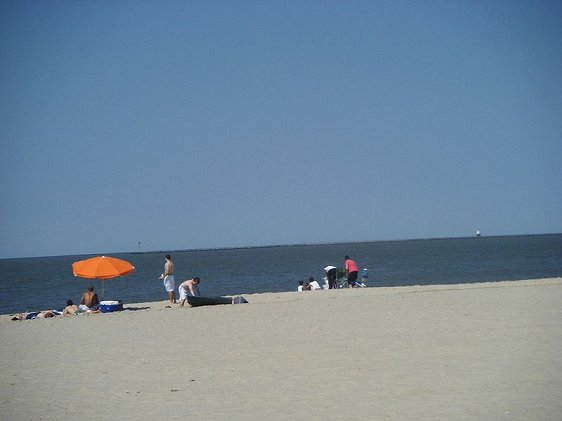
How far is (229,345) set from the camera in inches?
465

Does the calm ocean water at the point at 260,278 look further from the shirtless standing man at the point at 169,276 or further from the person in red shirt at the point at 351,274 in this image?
the shirtless standing man at the point at 169,276

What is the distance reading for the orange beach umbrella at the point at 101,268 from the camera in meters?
20.1

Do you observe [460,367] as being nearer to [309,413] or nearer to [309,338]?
[309,413]

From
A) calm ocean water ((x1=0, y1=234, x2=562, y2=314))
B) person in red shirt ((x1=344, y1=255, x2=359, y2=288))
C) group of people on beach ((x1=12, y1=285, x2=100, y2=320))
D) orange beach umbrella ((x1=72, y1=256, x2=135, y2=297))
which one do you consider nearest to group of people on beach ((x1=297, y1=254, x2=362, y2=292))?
person in red shirt ((x1=344, y1=255, x2=359, y2=288))

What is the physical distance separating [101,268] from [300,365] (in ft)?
40.7

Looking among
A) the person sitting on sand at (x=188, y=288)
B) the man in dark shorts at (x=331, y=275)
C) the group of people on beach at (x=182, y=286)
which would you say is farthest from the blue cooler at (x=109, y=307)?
the man in dark shorts at (x=331, y=275)

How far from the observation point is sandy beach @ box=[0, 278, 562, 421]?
7160 millimetres

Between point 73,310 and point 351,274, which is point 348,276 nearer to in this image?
point 351,274

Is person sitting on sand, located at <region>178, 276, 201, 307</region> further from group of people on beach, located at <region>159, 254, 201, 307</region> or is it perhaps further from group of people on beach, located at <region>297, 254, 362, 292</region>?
group of people on beach, located at <region>297, 254, 362, 292</region>

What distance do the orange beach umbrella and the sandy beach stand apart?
3471mm

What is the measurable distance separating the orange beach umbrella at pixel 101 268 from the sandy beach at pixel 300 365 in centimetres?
347

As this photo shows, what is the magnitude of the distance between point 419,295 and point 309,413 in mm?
13860

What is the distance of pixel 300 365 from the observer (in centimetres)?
952

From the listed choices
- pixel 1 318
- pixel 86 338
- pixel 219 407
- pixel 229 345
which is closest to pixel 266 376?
pixel 219 407
